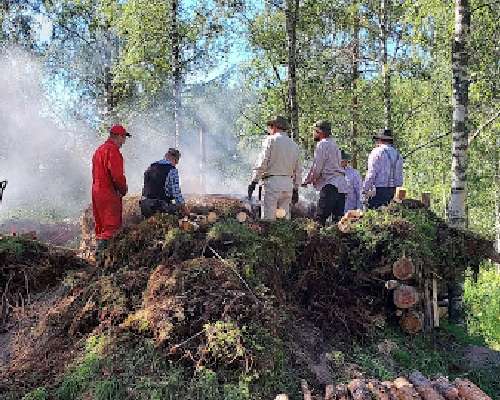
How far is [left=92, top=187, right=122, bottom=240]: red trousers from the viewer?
8.05 m

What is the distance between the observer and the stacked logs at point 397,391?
5.10 metres

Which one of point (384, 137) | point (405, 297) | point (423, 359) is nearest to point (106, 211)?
point (405, 297)

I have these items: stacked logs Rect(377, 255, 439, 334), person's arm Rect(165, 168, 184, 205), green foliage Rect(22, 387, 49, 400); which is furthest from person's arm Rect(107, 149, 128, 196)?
stacked logs Rect(377, 255, 439, 334)

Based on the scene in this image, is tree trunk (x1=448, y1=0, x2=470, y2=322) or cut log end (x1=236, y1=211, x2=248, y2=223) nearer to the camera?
cut log end (x1=236, y1=211, x2=248, y2=223)

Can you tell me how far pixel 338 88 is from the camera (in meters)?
19.4

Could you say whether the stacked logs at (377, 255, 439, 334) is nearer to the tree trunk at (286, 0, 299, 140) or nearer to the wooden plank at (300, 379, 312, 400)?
the wooden plank at (300, 379, 312, 400)

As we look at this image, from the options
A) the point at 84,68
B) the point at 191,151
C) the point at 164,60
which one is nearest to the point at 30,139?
the point at 84,68

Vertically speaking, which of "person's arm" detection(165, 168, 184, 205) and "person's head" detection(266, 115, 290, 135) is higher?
"person's head" detection(266, 115, 290, 135)

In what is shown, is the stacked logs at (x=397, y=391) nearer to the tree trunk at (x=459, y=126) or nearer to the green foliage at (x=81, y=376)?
the green foliage at (x=81, y=376)

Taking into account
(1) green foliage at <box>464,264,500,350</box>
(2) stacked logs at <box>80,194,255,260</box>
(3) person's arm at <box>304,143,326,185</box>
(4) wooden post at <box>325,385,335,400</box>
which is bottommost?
(1) green foliage at <box>464,264,500,350</box>

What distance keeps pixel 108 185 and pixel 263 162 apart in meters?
2.17

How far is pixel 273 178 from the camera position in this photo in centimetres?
827

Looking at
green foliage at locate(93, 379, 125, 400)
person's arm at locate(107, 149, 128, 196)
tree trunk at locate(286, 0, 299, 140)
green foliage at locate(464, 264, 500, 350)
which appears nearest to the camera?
green foliage at locate(93, 379, 125, 400)

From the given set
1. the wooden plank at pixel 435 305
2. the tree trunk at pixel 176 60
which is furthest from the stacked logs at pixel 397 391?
the tree trunk at pixel 176 60
